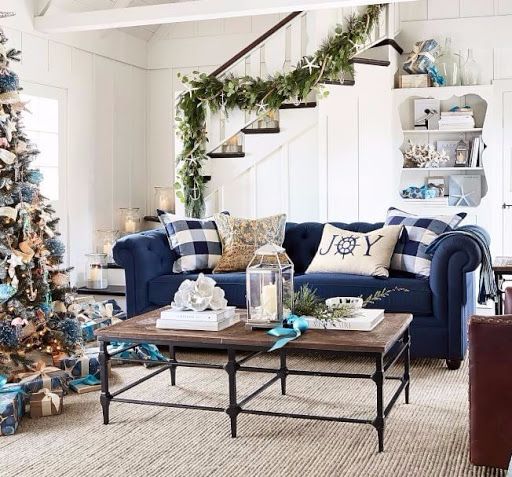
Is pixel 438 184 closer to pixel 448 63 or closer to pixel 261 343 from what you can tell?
pixel 448 63

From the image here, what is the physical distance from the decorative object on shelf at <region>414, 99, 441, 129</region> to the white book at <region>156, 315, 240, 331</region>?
15.5 ft

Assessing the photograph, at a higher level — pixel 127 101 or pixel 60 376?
pixel 127 101

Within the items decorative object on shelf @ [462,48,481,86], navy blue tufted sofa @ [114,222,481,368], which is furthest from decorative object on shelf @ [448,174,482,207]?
navy blue tufted sofa @ [114,222,481,368]

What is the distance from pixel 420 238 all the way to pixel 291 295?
1683 mm

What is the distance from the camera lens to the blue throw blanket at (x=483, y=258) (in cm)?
473

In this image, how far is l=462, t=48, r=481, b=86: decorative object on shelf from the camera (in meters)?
7.86

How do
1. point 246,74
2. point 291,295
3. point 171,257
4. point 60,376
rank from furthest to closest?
1. point 246,74
2. point 171,257
3. point 60,376
4. point 291,295

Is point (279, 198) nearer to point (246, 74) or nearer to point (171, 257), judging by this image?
point (246, 74)

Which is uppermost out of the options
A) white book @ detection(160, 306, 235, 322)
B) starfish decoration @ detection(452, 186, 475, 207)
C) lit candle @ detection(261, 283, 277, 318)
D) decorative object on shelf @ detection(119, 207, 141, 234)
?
starfish decoration @ detection(452, 186, 475, 207)

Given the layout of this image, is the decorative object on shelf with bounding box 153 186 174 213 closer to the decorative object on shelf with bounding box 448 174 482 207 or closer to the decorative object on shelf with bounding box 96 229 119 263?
the decorative object on shelf with bounding box 96 229 119 263

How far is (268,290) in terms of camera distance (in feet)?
11.6

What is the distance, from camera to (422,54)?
7.84 metres

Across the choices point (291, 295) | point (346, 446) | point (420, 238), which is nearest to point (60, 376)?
point (291, 295)

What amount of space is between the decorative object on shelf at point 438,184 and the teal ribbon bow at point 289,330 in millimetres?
4757
